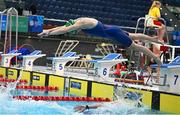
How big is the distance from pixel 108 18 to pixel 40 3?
2839 millimetres

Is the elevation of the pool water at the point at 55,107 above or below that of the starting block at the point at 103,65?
below


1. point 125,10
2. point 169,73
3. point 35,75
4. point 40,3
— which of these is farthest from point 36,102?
point 125,10

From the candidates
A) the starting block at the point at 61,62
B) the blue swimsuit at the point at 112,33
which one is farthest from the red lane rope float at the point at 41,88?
the blue swimsuit at the point at 112,33

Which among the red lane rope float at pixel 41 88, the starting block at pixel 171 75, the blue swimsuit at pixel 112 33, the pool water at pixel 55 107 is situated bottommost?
the pool water at pixel 55 107

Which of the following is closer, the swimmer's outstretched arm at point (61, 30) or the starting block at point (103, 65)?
the swimmer's outstretched arm at point (61, 30)

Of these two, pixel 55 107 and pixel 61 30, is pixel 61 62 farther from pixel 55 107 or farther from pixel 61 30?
pixel 61 30

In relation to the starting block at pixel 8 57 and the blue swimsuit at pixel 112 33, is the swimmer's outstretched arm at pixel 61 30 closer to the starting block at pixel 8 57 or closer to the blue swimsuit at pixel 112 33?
the blue swimsuit at pixel 112 33

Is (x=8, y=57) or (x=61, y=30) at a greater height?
(x=61, y=30)

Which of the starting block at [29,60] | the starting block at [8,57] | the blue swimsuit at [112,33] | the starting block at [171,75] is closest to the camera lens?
the blue swimsuit at [112,33]

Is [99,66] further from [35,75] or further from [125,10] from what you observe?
[125,10]

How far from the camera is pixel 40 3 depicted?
16.4m

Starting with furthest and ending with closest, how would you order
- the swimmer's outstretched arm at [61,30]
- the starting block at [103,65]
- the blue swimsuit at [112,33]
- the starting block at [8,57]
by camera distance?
the starting block at [8,57] < the starting block at [103,65] < the blue swimsuit at [112,33] < the swimmer's outstretched arm at [61,30]

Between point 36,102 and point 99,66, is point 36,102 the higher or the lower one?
the lower one

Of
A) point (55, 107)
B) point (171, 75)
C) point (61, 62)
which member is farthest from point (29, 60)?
point (171, 75)
